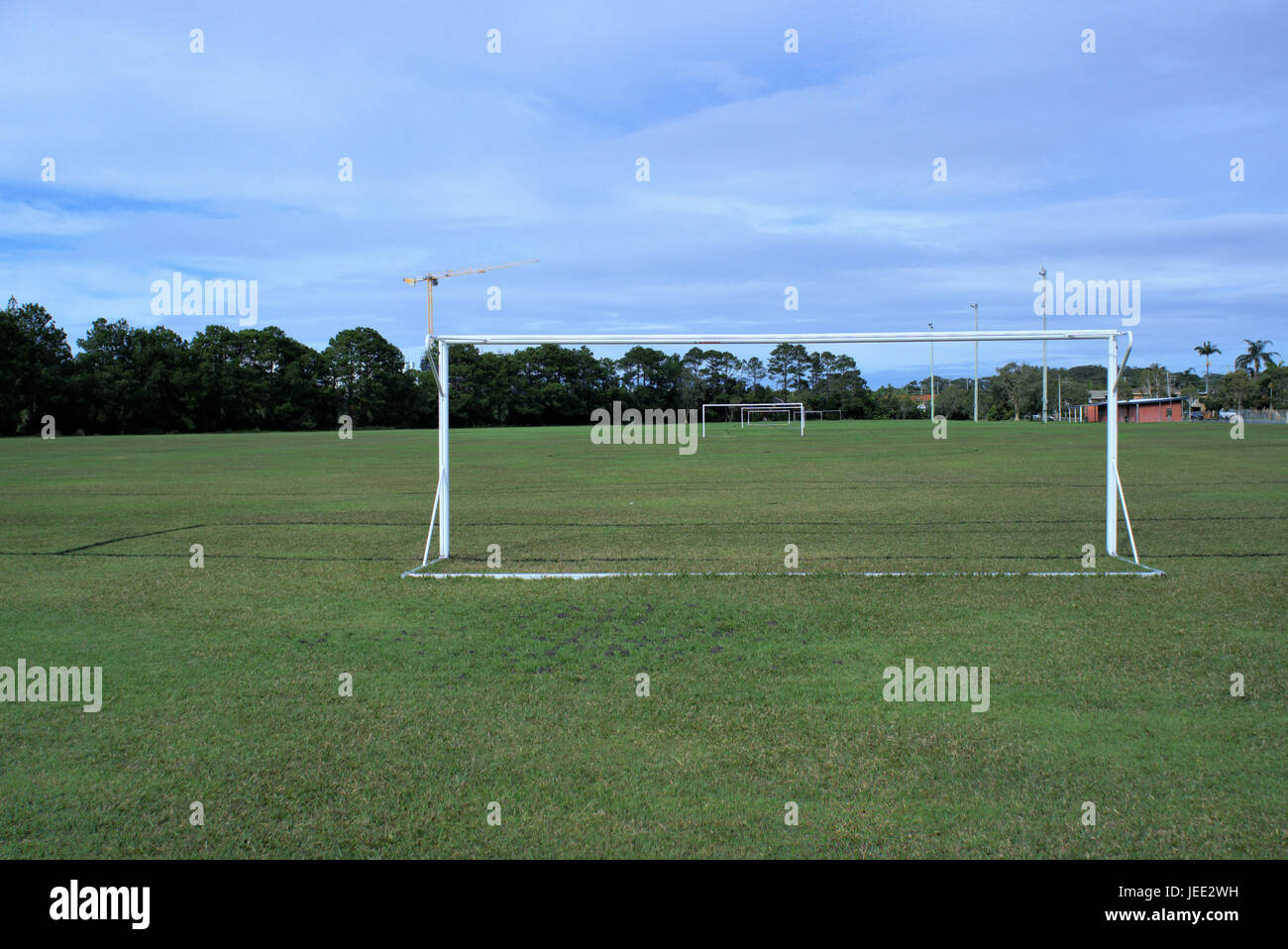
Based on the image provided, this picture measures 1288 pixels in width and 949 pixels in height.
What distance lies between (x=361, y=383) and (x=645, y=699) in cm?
8858

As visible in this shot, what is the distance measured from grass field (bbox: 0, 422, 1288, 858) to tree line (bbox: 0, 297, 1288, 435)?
66.5m

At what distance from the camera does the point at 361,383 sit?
Answer: 88438 mm

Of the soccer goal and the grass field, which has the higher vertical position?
the soccer goal

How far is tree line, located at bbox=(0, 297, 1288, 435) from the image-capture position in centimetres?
6825

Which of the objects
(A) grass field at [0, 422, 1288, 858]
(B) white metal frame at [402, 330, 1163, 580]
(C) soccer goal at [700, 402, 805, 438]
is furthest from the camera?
(C) soccer goal at [700, 402, 805, 438]

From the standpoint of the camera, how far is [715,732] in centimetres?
462

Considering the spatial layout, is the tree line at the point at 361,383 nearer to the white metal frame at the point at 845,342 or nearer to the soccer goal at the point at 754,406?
the soccer goal at the point at 754,406

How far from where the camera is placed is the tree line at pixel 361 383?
6825cm

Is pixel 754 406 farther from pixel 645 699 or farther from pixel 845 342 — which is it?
pixel 645 699

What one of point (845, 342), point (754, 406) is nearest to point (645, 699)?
point (845, 342)

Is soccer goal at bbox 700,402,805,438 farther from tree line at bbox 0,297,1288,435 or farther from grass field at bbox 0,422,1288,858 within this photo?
grass field at bbox 0,422,1288,858

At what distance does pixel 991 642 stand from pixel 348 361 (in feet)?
293

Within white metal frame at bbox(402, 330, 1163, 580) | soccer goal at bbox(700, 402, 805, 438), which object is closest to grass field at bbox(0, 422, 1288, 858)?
white metal frame at bbox(402, 330, 1163, 580)
